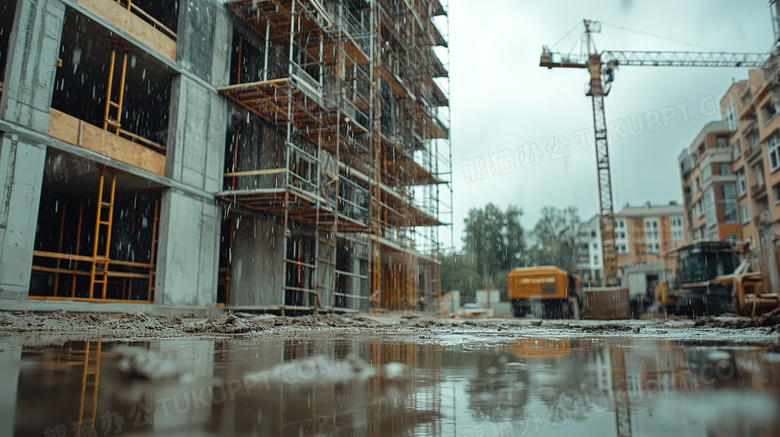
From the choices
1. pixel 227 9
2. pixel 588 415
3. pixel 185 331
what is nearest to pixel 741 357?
pixel 588 415

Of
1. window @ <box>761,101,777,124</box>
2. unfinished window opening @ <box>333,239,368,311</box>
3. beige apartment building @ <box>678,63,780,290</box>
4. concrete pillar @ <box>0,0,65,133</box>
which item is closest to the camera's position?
concrete pillar @ <box>0,0,65,133</box>

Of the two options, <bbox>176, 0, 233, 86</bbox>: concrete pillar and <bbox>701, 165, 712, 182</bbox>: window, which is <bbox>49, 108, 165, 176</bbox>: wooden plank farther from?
<bbox>701, 165, 712, 182</bbox>: window

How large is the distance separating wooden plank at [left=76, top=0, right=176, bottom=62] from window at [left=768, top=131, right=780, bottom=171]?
34.6 metres

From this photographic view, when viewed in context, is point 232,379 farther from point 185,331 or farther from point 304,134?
point 304,134

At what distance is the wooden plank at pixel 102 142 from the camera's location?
10008 millimetres

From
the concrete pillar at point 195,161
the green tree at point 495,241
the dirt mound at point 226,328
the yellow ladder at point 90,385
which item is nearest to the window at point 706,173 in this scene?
the green tree at point 495,241

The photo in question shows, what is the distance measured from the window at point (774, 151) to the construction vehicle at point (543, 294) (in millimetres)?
17841

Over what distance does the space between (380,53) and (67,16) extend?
510 inches

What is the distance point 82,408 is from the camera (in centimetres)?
156

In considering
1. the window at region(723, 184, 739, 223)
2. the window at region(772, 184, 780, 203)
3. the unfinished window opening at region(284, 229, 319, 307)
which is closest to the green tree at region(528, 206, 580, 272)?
the window at region(723, 184, 739, 223)

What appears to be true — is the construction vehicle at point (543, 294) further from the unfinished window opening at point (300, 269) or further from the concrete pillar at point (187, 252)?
the concrete pillar at point (187, 252)

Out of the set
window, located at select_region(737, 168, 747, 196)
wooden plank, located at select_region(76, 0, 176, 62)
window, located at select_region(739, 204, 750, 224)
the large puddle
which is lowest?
the large puddle

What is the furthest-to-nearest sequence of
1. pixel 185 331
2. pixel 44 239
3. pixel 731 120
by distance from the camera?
pixel 731 120
pixel 44 239
pixel 185 331

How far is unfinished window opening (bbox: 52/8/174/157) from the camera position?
11.2 m
